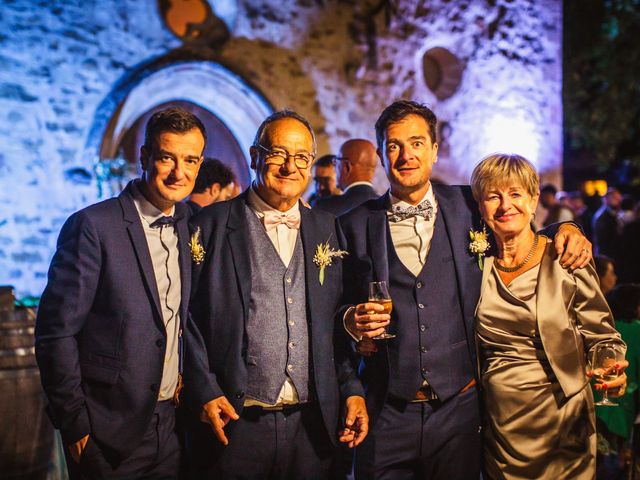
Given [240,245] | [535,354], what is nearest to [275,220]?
[240,245]

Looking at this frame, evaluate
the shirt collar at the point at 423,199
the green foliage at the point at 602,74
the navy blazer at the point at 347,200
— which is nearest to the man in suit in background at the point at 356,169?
the navy blazer at the point at 347,200

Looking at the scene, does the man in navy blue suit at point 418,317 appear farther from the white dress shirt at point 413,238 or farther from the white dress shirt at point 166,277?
the white dress shirt at point 166,277

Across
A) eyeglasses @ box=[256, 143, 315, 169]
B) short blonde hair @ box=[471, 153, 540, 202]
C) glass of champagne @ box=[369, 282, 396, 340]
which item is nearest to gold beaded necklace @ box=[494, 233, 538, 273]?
short blonde hair @ box=[471, 153, 540, 202]

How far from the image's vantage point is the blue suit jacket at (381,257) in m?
2.57

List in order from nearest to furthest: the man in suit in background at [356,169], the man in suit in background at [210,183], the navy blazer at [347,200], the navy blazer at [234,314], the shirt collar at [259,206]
A: the navy blazer at [234,314] < the shirt collar at [259,206] < the man in suit in background at [210,183] < the navy blazer at [347,200] < the man in suit in background at [356,169]

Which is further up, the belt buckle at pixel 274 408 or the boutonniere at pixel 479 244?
the boutonniere at pixel 479 244

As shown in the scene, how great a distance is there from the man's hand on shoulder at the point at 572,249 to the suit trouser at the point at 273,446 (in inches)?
45.6

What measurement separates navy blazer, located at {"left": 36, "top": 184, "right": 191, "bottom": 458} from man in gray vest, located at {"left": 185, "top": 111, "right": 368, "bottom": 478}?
7.4 inches

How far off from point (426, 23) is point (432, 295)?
749cm

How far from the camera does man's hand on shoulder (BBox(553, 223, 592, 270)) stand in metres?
2.54

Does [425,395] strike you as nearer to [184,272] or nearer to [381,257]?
[381,257]

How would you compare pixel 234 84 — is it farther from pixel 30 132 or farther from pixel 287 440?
pixel 287 440

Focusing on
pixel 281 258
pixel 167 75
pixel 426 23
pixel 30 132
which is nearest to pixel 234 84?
pixel 167 75

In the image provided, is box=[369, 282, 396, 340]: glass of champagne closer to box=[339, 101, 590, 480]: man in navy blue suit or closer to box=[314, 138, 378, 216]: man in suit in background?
box=[339, 101, 590, 480]: man in navy blue suit
